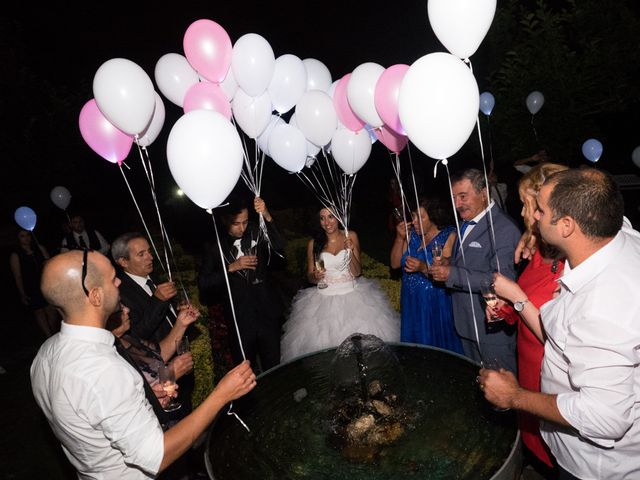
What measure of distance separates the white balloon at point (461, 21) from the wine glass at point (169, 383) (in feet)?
8.41

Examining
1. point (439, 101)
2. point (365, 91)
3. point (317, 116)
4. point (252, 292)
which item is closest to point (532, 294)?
point (439, 101)

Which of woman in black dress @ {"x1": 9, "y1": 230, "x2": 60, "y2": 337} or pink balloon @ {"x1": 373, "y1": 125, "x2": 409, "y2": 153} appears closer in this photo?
pink balloon @ {"x1": 373, "y1": 125, "x2": 409, "y2": 153}

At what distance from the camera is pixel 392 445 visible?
199cm

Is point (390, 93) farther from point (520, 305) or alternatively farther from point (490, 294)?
point (520, 305)

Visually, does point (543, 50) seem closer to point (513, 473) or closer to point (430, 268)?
point (430, 268)

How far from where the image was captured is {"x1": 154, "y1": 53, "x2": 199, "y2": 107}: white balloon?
364 cm

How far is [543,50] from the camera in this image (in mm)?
7387

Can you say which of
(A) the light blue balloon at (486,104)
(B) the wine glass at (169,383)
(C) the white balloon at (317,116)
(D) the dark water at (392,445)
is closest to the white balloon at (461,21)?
(C) the white balloon at (317,116)

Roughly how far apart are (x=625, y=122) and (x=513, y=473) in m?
9.05

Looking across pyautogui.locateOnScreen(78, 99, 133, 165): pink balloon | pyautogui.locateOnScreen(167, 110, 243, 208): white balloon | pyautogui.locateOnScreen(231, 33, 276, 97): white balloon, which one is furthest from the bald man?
pyautogui.locateOnScreen(231, 33, 276, 97): white balloon

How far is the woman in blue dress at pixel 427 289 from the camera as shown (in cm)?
362

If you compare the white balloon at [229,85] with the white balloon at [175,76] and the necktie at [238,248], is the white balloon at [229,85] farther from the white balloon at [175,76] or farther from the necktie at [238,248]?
the necktie at [238,248]

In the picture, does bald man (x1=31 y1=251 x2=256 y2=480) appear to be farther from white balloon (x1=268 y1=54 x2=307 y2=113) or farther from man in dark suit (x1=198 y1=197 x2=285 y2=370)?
white balloon (x1=268 y1=54 x2=307 y2=113)

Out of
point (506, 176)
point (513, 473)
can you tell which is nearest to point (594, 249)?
point (513, 473)
